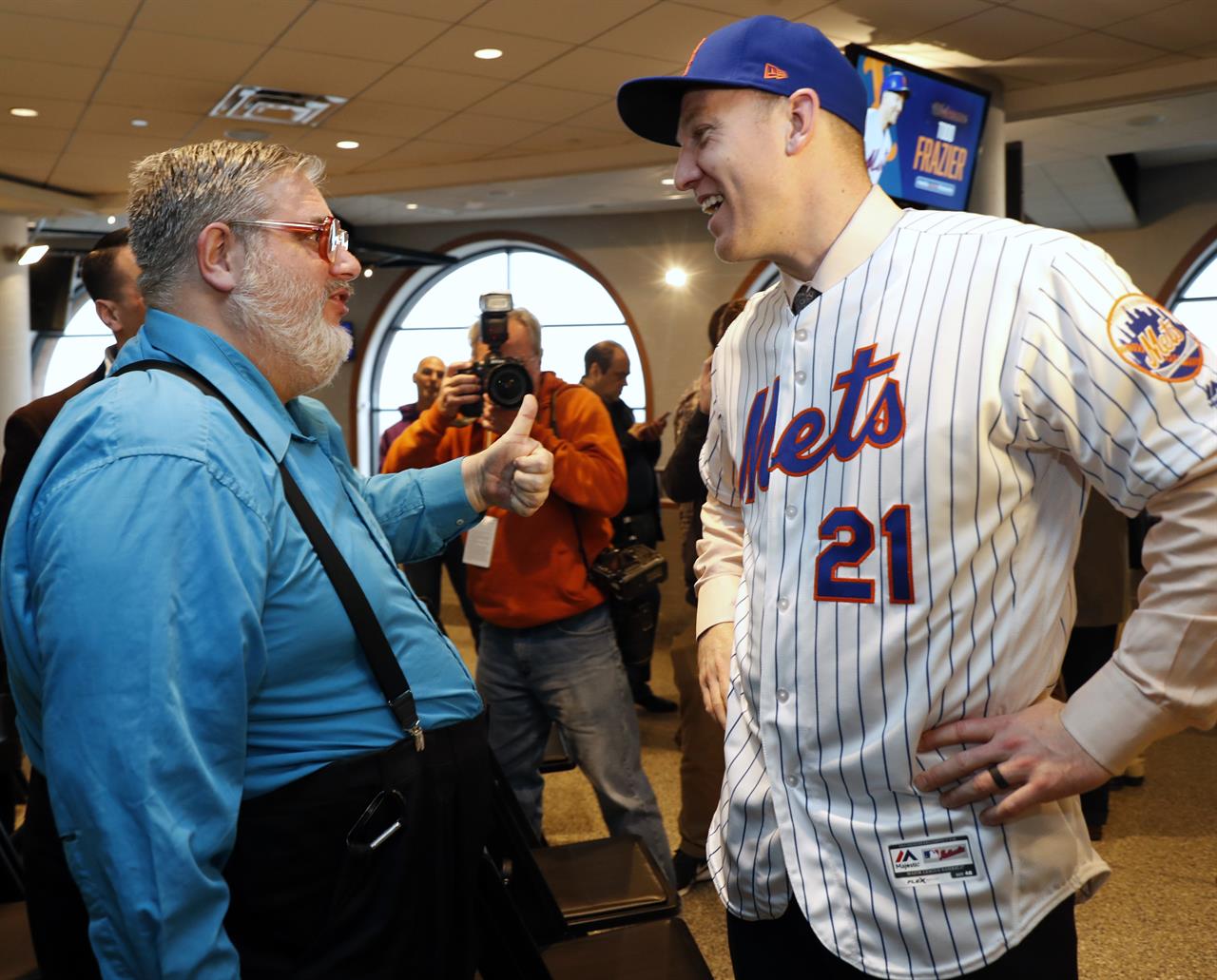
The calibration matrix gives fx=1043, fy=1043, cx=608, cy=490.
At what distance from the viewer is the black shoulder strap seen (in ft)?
4.36

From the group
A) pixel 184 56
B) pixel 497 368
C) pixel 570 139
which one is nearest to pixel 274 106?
pixel 184 56

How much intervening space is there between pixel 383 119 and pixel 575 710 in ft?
17.6

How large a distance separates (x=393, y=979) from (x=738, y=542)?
77 centimetres

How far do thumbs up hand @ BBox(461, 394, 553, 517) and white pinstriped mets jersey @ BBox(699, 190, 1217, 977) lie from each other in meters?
0.64

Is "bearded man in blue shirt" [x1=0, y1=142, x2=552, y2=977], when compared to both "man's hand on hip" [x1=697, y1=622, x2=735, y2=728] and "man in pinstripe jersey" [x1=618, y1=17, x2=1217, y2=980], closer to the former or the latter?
"man's hand on hip" [x1=697, y1=622, x2=735, y2=728]

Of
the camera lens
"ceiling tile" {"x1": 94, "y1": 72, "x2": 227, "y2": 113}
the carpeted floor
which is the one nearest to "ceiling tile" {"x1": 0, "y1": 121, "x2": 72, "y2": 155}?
"ceiling tile" {"x1": 94, "y1": 72, "x2": 227, "y2": 113}

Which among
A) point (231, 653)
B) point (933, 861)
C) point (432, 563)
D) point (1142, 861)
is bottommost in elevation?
point (1142, 861)

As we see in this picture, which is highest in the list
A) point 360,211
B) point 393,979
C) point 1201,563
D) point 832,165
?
point 360,211

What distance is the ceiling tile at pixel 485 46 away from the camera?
5.37 metres

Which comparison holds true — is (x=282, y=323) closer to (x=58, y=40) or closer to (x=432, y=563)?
(x=432, y=563)

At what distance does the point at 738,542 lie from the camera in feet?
5.24

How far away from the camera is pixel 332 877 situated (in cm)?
133

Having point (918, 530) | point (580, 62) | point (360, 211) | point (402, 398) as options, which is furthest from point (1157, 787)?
point (402, 398)

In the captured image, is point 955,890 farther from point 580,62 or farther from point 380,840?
point 580,62
